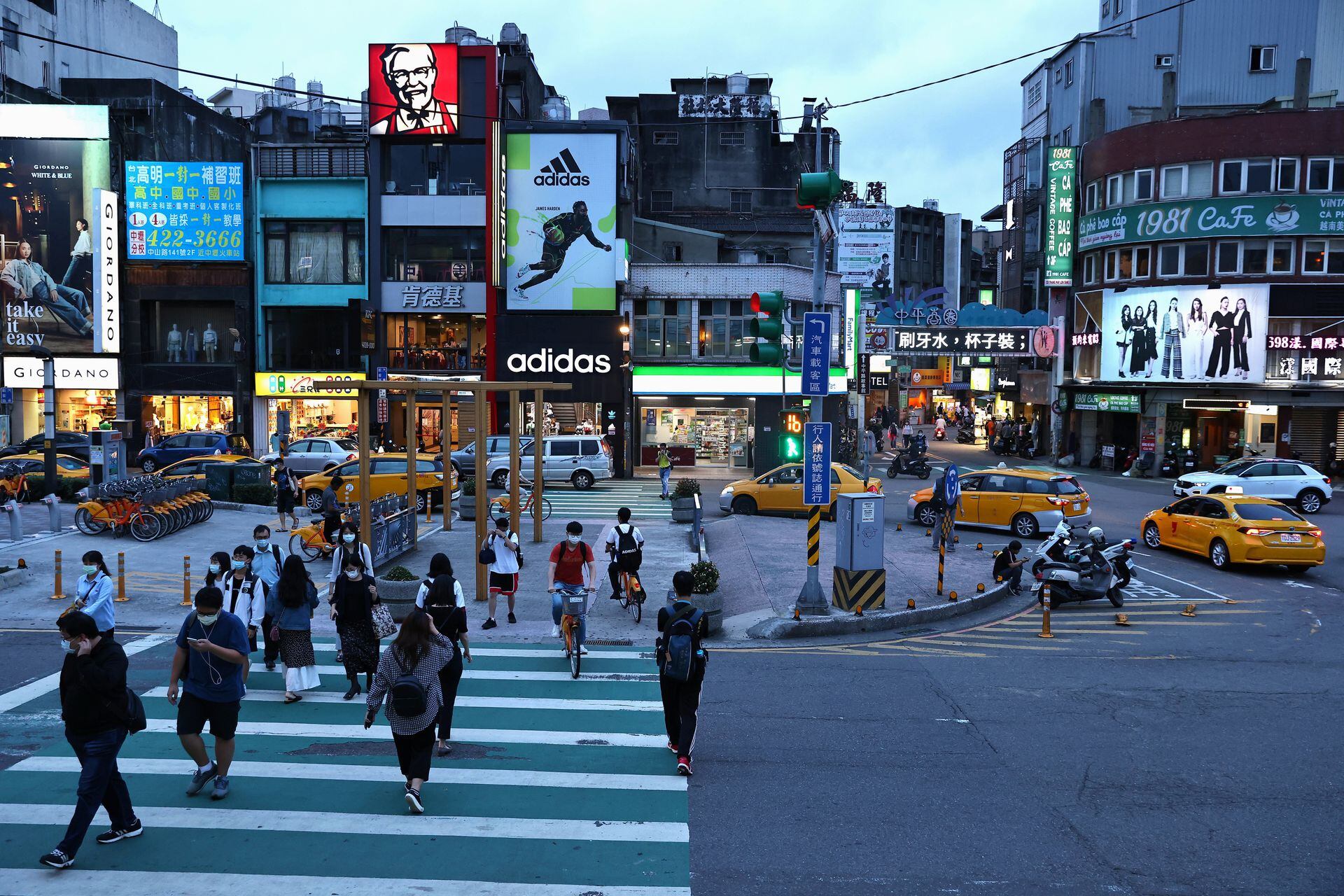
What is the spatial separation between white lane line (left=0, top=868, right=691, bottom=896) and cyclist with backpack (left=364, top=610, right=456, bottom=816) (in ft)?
3.80

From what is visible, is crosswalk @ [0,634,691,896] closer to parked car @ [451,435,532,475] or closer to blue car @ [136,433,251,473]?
parked car @ [451,435,532,475]

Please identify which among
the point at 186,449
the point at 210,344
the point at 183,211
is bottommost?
the point at 186,449

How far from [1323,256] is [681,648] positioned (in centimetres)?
4111

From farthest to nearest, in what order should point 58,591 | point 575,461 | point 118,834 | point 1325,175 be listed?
point 1325,175, point 575,461, point 58,591, point 118,834

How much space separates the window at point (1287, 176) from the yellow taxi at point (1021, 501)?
22724 millimetres

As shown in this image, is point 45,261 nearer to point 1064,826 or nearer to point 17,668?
point 17,668

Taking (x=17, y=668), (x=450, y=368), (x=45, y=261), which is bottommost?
(x=17, y=668)

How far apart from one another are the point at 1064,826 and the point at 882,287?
71.5 metres

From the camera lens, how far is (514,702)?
1145cm

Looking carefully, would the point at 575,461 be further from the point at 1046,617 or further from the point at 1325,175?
the point at 1325,175

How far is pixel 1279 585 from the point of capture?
63.7 feet

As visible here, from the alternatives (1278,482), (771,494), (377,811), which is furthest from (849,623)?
(1278,482)

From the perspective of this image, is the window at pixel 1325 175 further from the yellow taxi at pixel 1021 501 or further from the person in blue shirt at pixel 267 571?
the person in blue shirt at pixel 267 571

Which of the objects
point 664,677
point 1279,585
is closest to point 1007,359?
point 1279,585
